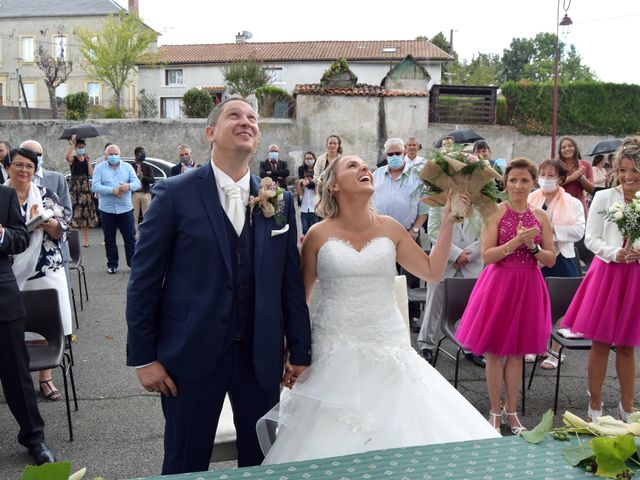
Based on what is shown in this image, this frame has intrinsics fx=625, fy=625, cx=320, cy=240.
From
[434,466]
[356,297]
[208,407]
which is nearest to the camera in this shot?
[434,466]

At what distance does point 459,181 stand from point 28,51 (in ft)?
195

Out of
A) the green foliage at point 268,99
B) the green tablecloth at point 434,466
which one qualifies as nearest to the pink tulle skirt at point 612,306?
the green tablecloth at point 434,466

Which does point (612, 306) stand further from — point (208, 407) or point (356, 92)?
point (356, 92)

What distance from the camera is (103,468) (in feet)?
13.6

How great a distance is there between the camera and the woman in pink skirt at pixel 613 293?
4.67 m

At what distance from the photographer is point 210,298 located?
2773mm

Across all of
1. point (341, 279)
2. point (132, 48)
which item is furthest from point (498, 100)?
point (341, 279)

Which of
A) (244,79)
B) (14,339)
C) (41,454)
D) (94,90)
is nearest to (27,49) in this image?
(94,90)

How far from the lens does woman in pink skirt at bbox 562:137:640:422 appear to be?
15.3 ft

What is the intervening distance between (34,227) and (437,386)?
3.50m

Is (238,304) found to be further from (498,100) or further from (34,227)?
(498,100)

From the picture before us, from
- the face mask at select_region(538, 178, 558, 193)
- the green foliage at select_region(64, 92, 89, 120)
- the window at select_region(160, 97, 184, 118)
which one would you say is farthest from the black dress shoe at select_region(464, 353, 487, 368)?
the window at select_region(160, 97, 184, 118)

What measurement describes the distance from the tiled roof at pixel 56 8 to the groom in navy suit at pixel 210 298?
5344 centimetres

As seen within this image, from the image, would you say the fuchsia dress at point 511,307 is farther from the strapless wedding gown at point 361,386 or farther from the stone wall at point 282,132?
the stone wall at point 282,132
